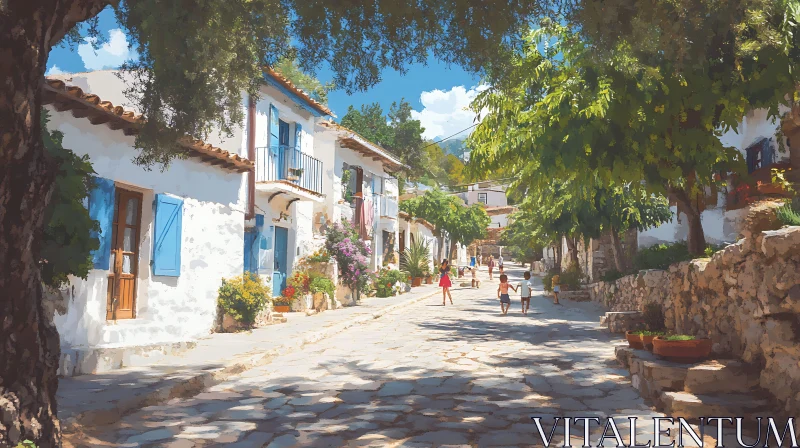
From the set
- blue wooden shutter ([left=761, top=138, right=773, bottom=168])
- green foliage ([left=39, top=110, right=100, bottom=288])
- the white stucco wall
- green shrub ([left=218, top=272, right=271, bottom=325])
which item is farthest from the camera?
blue wooden shutter ([left=761, top=138, right=773, bottom=168])

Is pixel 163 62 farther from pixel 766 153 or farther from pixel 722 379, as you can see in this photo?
pixel 766 153

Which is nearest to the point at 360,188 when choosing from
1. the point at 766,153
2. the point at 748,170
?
the point at 748,170

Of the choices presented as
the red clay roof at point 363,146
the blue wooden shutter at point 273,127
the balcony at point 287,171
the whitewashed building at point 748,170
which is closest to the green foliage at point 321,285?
the balcony at point 287,171

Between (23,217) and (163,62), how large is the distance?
9.11ft

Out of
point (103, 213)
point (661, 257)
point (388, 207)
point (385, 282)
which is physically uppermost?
point (388, 207)

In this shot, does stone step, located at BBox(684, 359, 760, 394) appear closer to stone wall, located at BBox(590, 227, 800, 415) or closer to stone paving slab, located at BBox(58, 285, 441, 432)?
stone wall, located at BBox(590, 227, 800, 415)

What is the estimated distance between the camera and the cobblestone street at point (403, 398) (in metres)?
5.50

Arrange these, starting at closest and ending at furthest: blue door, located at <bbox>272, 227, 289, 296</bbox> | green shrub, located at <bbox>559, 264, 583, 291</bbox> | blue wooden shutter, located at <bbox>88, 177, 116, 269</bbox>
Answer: blue wooden shutter, located at <bbox>88, 177, 116, 269</bbox> → blue door, located at <bbox>272, 227, 289, 296</bbox> → green shrub, located at <bbox>559, 264, 583, 291</bbox>

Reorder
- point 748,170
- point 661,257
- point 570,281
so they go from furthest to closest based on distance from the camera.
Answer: point 570,281
point 748,170
point 661,257

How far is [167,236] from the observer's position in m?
10.9

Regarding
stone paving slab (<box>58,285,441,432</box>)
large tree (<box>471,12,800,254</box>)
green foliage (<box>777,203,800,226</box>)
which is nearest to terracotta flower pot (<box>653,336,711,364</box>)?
green foliage (<box>777,203,800,226</box>)

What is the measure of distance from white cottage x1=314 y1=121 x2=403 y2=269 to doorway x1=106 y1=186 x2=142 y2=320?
34.3ft

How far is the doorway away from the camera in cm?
1007

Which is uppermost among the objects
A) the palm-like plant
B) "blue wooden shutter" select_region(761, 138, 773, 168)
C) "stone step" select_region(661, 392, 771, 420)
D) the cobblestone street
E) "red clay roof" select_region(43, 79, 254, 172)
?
"blue wooden shutter" select_region(761, 138, 773, 168)
